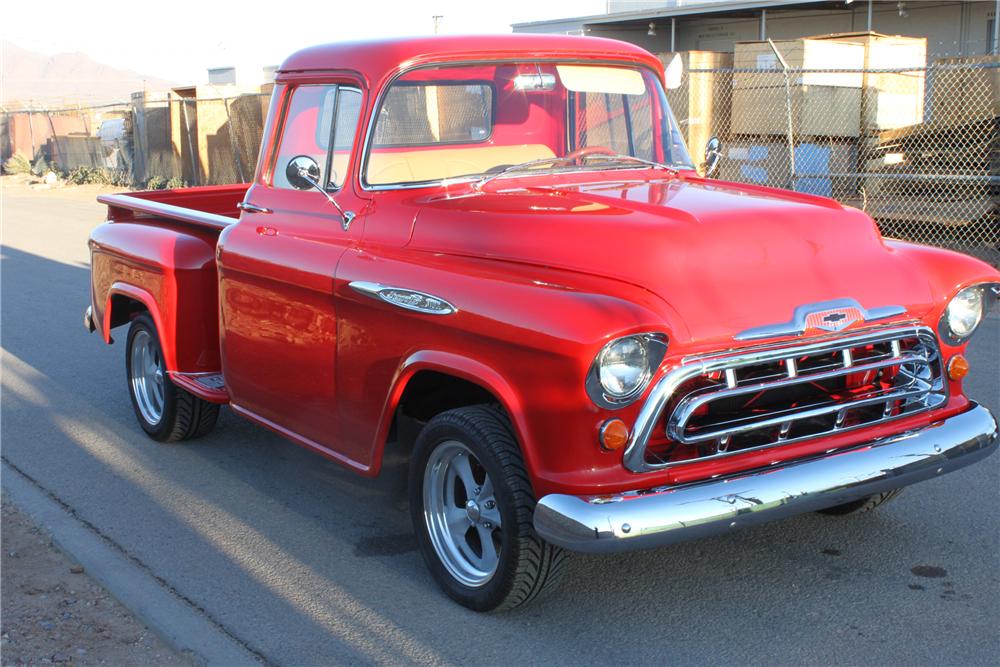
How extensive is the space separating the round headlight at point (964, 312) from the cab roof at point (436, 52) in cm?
187

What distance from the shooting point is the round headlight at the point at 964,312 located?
391 centimetres

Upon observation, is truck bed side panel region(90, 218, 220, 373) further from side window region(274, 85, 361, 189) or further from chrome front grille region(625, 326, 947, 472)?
chrome front grille region(625, 326, 947, 472)

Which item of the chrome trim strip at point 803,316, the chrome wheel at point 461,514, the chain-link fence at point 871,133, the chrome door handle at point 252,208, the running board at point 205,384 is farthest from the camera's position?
the chain-link fence at point 871,133

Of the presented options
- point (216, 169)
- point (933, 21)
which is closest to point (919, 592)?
point (933, 21)

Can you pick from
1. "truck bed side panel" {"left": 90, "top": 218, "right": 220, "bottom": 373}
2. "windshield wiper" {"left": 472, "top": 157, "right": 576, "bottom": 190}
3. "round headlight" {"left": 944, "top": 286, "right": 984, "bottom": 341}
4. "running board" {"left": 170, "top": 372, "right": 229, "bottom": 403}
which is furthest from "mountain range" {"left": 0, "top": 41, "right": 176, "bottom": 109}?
"round headlight" {"left": 944, "top": 286, "right": 984, "bottom": 341}

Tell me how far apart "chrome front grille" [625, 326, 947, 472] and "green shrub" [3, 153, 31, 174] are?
31.2 meters

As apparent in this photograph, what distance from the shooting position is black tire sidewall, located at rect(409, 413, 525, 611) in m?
3.49

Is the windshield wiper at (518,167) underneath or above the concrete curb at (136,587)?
above

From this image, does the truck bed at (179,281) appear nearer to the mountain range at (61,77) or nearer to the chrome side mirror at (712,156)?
the chrome side mirror at (712,156)

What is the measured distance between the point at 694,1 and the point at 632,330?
17.6 meters

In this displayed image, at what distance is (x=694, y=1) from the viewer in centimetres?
1950

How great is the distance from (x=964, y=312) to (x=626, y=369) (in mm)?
1494

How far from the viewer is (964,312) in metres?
3.96

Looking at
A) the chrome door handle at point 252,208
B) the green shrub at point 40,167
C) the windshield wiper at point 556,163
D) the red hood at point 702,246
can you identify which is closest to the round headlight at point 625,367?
the red hood at point 702,246
